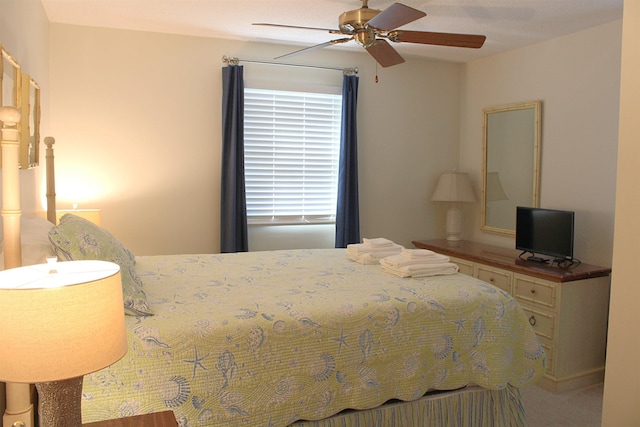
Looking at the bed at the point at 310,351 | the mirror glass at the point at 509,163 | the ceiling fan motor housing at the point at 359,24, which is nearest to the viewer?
the bed at the point at 310,351

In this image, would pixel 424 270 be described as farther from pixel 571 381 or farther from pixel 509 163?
pixel 509 163

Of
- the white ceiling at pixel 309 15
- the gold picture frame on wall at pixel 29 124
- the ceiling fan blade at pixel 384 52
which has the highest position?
the white ceiling at pixel 309 15

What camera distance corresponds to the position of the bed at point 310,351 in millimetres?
1944

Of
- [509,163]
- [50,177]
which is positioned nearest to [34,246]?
[50,177]

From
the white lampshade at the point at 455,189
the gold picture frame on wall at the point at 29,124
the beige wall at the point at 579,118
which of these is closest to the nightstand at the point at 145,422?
the gold picture frame on wall at the point at 29,124

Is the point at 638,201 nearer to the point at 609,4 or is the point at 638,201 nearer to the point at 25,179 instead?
the point at 609,4

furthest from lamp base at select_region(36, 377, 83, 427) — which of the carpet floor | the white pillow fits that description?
the carpet floor

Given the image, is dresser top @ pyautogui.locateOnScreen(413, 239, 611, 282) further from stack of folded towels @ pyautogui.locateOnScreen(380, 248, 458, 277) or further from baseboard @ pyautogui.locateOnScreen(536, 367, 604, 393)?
stack of folded towels @ pyautogui.locateOnScreen(380, 248, 458, 277)

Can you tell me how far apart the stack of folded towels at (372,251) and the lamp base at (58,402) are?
2.21 metres

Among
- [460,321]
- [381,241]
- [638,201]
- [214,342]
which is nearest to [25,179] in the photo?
[214,342]

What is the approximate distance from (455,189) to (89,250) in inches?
142

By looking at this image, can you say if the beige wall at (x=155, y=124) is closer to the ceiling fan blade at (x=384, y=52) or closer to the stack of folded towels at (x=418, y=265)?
the ceiling fan blade at (x=384, y=52)

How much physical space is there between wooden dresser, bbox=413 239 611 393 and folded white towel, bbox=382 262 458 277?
1.04 meters

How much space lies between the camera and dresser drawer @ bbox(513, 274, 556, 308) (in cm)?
351
